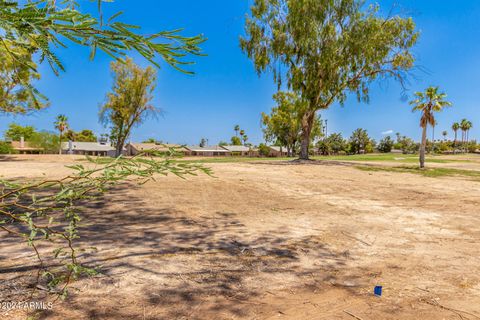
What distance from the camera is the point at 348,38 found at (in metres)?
23.6

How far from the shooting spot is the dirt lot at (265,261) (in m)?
3.15

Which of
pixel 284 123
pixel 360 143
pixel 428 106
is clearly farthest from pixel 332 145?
pixel 428 106

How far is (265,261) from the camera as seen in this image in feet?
14.6

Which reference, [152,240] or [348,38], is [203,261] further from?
[348,38]

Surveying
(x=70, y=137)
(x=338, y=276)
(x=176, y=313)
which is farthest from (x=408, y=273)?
(x=70, y=137)

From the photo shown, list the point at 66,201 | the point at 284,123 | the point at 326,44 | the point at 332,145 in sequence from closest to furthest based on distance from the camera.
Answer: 1. the point at 66,201
2. the point at 326,44
3. the point at 284,123
4. the point at 332,145

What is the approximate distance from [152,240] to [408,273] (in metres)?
4.09

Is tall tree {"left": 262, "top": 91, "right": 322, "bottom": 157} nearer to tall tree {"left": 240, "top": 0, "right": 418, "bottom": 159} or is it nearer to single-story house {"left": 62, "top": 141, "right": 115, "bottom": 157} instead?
tall tree {"left": 240, "top": 0, "right": 418, "bottom": 159}

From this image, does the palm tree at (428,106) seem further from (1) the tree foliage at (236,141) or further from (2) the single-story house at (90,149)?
(1) the tree foliage at (236,141)

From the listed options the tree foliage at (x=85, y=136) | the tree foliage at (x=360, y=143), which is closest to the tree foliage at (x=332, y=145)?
the tree foliage at (x=360, y=143)

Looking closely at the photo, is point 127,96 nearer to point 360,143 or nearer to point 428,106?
point 428,106

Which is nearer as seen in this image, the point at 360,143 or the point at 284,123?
the point at 284,123

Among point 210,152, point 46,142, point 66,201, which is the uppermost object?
point 46,142

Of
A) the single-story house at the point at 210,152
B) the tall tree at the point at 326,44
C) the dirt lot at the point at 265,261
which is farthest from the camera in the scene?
the single-story house at the point at 210,152
